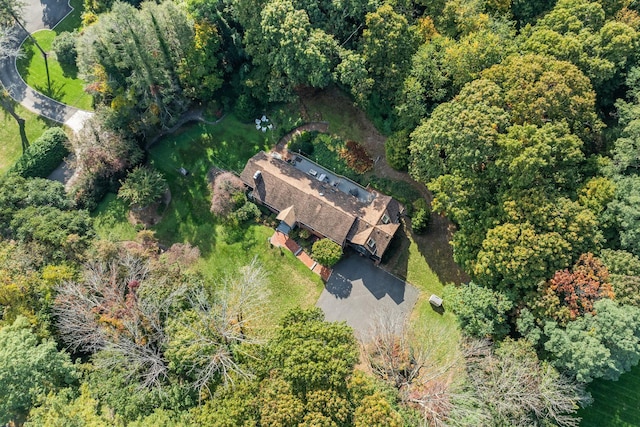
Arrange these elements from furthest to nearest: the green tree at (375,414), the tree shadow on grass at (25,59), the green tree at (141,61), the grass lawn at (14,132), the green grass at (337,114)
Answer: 1. the tree shadow on grass at (25,59)
2. the grass lawn at (14,132)
3. the green grass at (337,114)
4. the green tree at (141,61)
5. the green tree at (375,414)

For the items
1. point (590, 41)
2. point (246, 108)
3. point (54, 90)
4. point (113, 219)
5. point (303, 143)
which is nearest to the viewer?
point (590, 41)

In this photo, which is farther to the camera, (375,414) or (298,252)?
(298,252)

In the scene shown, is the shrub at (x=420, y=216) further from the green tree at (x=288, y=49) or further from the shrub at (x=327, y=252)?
the green tree at (x=288, y=49)

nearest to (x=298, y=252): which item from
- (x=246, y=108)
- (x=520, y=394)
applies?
(x=246, y=108)

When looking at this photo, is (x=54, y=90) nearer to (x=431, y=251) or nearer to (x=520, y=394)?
(x=431, y=251)

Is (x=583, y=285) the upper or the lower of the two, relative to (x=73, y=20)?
upper

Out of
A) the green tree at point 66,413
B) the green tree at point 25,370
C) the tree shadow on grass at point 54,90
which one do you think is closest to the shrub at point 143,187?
the green tree at point 25,370

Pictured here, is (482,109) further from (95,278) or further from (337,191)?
(95,278)

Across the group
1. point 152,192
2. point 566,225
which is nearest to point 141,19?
point 152,192
